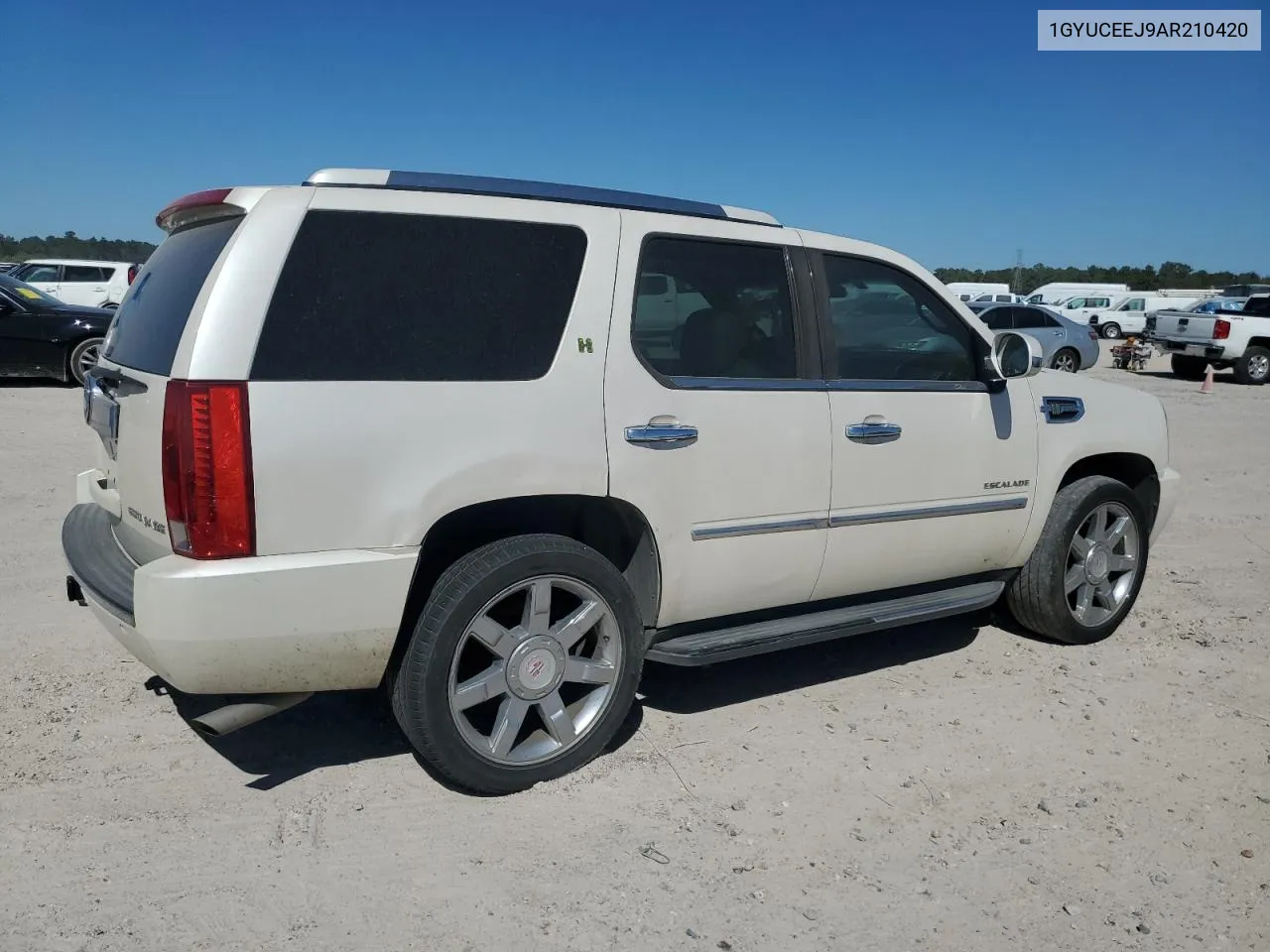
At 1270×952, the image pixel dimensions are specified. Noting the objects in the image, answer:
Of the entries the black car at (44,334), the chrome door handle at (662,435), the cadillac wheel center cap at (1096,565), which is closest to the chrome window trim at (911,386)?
the chrome door handle at (662,435)

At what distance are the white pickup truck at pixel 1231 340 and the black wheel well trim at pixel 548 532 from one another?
20677mm

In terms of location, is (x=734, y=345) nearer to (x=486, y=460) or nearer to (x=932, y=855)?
(x=486, y=460)

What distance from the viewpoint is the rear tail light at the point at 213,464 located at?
2.88 meters

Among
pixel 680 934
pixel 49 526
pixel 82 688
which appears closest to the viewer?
pixel 680 934

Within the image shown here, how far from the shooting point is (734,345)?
3.89m

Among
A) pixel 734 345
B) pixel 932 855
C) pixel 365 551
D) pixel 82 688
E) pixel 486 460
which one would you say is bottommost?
pixel 932 855

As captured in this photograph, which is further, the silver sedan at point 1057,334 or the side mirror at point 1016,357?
the silver sedan at point 1057,334

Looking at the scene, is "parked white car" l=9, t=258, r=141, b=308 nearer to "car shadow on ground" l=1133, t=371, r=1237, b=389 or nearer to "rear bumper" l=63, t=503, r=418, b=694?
"rear bumper" l=63, t=503, r=418, b=694

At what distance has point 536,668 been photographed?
3.44m

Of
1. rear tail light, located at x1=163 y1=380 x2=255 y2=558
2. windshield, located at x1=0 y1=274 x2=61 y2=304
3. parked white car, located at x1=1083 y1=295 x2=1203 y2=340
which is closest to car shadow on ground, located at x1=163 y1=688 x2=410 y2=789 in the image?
rear tail light, located at x1=163 y1=380 x2=255 y2=558

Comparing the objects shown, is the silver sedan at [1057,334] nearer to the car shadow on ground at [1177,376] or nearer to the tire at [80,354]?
the car shadow on ground at [1177,376]

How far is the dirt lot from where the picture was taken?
9.21 ft

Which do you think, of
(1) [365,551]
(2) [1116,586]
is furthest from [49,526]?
Result: (2) [1116,586]

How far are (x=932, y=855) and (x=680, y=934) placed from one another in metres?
0.88
